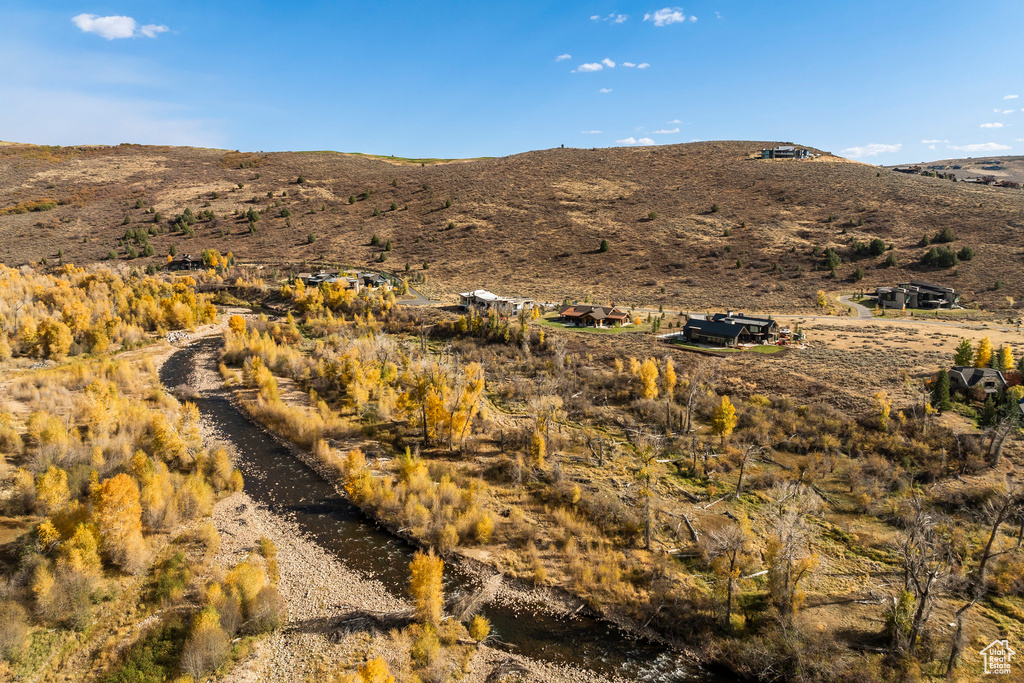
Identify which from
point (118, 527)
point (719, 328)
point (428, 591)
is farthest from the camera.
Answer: point (719, 328)

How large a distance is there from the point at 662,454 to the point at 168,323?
54.1 meters

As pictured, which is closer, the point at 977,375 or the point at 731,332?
the point at 977,375

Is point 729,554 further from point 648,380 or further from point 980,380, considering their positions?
point 980,380

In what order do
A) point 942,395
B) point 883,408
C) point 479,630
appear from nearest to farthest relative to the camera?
point 479,630, point 883,408, point 942,395

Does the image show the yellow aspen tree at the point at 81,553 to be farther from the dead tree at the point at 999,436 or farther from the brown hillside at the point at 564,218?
A: the brown hillside at the point at 564,218

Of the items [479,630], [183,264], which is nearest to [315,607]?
[479,630]

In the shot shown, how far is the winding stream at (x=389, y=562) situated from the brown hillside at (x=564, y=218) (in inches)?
1790

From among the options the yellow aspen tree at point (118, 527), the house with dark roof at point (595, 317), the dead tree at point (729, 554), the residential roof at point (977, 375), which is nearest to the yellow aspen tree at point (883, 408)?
the residential roof at point (977, 375)

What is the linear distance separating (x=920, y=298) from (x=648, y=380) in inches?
2023

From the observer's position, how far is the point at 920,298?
206 ft

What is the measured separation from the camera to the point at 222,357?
4572cm

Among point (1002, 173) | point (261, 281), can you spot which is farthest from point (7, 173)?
point (1002, 173)

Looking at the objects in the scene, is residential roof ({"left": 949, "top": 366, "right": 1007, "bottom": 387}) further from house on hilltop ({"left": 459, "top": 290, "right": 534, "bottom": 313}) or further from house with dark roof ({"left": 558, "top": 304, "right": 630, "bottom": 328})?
house on hilltop ({"left": 459, "top": 290, "right": 534, "bottom": 313})

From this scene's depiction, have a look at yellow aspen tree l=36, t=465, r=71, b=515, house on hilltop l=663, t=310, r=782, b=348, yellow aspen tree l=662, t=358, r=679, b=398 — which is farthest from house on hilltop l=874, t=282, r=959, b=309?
yellow aspen tree l=36, t=465, r=71, b=515
